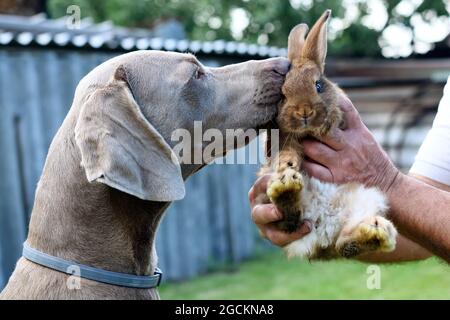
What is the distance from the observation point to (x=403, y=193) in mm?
3469

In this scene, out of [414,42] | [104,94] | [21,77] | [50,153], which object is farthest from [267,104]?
[414,42]

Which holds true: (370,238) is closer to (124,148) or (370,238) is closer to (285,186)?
(285,186)

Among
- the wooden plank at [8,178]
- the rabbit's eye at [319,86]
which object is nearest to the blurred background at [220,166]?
the wooden plank at [8,178]

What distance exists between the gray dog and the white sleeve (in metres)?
0.92

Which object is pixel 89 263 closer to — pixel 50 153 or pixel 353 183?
pixel 50 153

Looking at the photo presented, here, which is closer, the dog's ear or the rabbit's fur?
the dog's ear

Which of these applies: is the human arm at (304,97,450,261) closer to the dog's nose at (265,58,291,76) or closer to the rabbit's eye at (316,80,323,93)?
the rabbit's eye at (316,80,323,93)

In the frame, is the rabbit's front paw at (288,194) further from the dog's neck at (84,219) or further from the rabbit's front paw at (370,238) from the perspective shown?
the dog's neck at (84,219)

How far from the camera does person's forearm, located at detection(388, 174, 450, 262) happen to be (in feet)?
11.2

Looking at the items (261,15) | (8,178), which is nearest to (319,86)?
(8,178)

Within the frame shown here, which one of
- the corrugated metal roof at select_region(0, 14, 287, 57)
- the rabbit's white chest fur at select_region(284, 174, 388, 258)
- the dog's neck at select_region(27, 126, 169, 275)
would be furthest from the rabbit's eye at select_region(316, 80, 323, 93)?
the corrugated metal roof at select_region(0, 14, 287, 57)

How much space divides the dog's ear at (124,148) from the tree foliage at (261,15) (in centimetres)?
1331

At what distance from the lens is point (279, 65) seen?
11.8 feet

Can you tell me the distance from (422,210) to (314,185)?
53 cm
